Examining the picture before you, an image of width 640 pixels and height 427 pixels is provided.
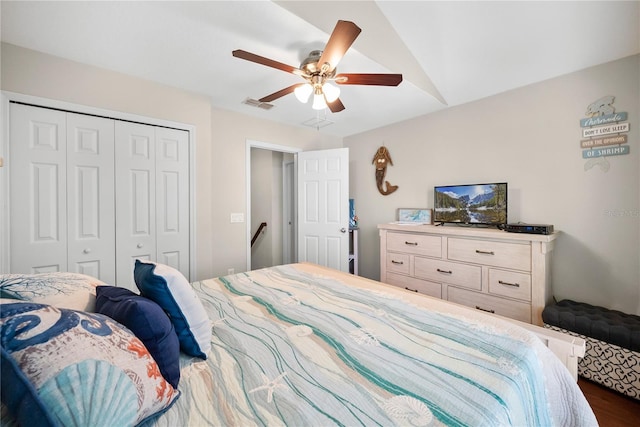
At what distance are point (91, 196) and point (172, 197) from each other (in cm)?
60

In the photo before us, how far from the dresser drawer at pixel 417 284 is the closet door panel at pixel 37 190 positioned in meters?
3.15

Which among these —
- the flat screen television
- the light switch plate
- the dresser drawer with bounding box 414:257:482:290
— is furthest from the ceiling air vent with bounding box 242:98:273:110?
the dresser drawer with bounding box 414:257:482:290

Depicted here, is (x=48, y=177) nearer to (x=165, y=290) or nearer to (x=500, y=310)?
(x=165, y=290)

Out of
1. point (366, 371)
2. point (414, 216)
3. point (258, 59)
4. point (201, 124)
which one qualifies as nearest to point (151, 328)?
point (366, 371)

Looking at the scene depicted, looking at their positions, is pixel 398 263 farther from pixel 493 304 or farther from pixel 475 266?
pixel 493 304

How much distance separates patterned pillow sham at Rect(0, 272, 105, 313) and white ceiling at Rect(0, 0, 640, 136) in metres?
1.60

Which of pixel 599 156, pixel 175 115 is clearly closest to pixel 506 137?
pixel 599 156

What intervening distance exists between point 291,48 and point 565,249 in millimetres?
2935

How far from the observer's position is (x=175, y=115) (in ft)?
8.15

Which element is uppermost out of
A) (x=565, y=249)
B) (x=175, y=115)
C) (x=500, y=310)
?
(x=175, y=115)

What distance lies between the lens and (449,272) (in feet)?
8.51

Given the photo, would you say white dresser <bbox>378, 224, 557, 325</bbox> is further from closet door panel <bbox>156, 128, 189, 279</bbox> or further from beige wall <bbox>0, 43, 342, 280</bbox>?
closet door panel <bbox>156, 128, 189, 279</bbox>

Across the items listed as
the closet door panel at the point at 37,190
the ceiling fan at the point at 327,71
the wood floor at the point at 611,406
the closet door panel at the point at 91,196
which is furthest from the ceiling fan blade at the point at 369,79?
the wood floor at the point at 611,406

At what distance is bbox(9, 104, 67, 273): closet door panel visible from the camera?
1.82 meters
